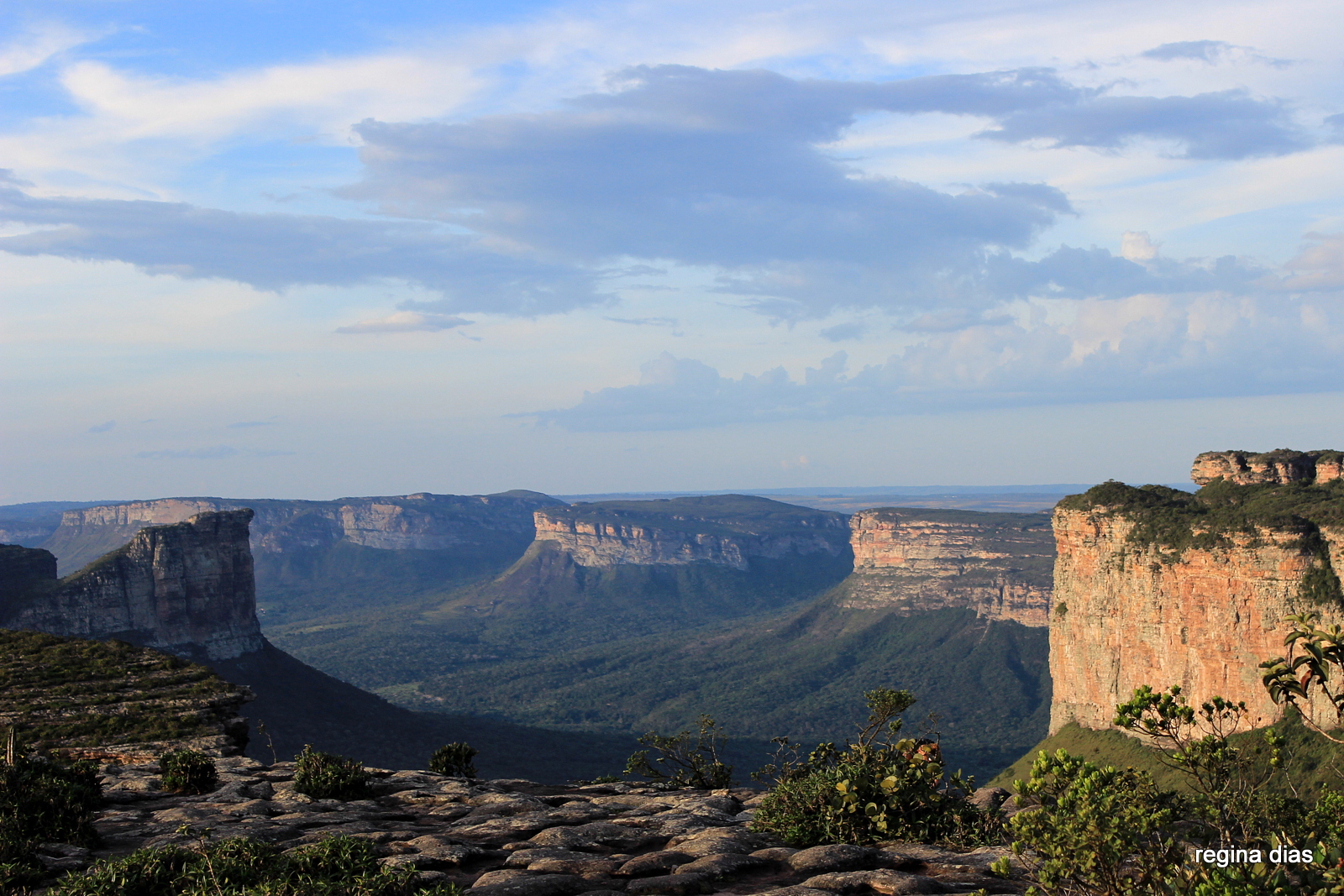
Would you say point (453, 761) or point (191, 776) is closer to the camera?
point (191, 776)

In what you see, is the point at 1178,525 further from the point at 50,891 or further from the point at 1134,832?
the point at 50,891

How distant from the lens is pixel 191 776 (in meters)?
23.0

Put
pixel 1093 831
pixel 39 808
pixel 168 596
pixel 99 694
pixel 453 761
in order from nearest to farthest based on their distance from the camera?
pixel 1093 831 → pixel 39 808 → pixel 453 761 → pixel 99 694 → pixel 168 596

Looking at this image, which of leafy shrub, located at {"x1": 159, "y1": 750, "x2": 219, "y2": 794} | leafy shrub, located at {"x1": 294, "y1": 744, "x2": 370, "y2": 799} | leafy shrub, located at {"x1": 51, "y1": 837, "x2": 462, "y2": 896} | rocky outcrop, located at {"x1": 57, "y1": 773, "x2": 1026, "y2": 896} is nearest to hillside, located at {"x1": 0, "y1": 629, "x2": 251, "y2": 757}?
leafy shrub, located at {"x1": 159, "y1": 750, "x2": 219, "y2": 794}

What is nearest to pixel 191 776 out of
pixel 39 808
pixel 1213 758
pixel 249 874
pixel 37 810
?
pixel 39 808

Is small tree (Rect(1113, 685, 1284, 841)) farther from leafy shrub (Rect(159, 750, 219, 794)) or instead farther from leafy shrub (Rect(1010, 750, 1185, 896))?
leafy shrub (Rect(159, 750, 219, 794))

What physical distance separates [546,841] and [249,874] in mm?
5487

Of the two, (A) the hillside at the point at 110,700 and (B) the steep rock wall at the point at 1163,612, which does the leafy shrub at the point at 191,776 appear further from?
(B) the steep rock wall at the point at 1163,612

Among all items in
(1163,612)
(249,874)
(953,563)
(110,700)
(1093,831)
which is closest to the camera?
(1093,831)

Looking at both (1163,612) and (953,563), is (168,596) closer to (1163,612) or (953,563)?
(1163,612)

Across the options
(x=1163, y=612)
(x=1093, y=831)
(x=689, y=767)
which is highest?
(x=1093, y=831)

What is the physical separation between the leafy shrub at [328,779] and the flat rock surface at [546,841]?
1.33 feet

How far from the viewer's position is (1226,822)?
13508 mm

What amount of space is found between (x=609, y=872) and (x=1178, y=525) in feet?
215
